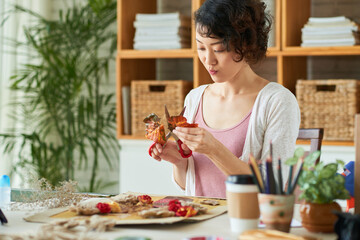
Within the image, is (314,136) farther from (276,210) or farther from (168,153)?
(276,210)

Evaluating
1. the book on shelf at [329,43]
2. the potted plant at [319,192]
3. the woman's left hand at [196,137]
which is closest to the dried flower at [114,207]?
the woman's left hand at [196,137]

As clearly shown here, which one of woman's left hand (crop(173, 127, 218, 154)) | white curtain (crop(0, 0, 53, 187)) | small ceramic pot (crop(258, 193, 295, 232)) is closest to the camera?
small ceramic pot (crop(258, 193, 295, 232))

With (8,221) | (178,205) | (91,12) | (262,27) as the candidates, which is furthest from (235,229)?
(91,12)

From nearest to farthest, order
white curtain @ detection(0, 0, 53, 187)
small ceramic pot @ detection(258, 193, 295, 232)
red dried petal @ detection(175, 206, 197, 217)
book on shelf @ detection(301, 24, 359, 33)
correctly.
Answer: small ceramic pot @ detection(258, 193, 295, 232) < red dried petal @ detection(175, 206, 197, 217) < book on shelf @ detection(301, 24, 359, 33) < white curtain @ detection(0, 0, 53, 187)

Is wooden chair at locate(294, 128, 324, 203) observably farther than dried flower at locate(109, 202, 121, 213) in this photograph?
Yes

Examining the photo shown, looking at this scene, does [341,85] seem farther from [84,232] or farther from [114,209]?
[84,232]

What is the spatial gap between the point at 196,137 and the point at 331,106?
143 centimetres

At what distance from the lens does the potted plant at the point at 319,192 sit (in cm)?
129

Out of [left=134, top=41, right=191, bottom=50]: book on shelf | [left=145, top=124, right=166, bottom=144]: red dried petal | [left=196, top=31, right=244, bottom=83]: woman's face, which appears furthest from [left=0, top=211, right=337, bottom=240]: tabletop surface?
[left=134, top=41, right=191, bottom=50]: book on shelf

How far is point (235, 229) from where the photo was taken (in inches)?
52.2

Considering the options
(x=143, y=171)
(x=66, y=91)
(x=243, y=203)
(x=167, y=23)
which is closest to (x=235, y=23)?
(x=243, y=203)

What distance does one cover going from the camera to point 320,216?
131 centimetres

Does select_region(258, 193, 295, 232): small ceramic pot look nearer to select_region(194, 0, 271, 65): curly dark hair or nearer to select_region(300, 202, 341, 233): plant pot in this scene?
select_region(300, 202, 341, 233): plant pot

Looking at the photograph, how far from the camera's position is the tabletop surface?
4.27 feet
